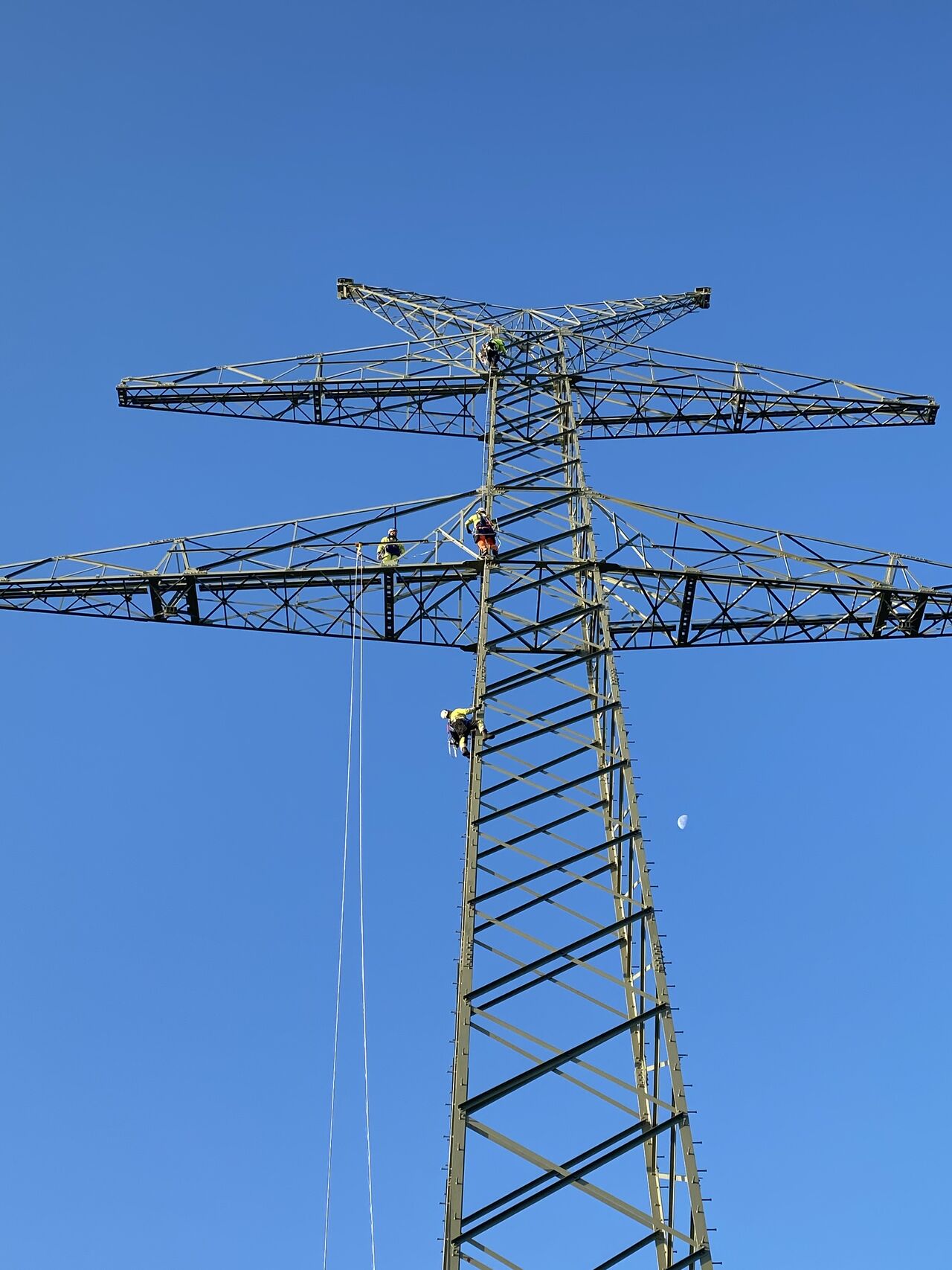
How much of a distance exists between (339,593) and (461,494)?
2.97m

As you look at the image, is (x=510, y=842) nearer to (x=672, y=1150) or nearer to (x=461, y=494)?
(x=672, y=1150)

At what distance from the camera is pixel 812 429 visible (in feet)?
126

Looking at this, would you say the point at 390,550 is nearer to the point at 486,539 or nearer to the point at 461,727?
the point at 486,539

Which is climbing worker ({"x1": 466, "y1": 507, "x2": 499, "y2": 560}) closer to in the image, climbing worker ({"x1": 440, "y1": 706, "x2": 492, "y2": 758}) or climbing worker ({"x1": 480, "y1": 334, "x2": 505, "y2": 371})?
climbing worker ({"x1": 440, "y1": 706, "x2": 492, "y2": 758})

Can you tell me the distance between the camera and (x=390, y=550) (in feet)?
93.1

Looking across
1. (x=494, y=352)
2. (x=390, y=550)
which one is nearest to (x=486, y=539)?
(x=390, y=550)

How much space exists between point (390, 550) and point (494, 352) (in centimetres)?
770

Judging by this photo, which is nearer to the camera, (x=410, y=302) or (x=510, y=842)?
(x=510, y=842)

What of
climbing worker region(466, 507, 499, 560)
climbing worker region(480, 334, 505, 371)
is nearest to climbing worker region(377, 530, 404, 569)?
climbing worker region(466, 507, 499, 560)

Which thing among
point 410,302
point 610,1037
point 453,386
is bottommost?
point 610,1037

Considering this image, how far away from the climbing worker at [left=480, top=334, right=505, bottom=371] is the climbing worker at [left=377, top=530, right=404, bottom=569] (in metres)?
6.69

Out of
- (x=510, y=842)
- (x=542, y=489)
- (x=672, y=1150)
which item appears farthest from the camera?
(x=542, y=489)

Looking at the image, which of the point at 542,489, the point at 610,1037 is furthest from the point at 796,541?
the point at 610,1037

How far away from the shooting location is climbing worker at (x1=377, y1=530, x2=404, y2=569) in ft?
92.2
